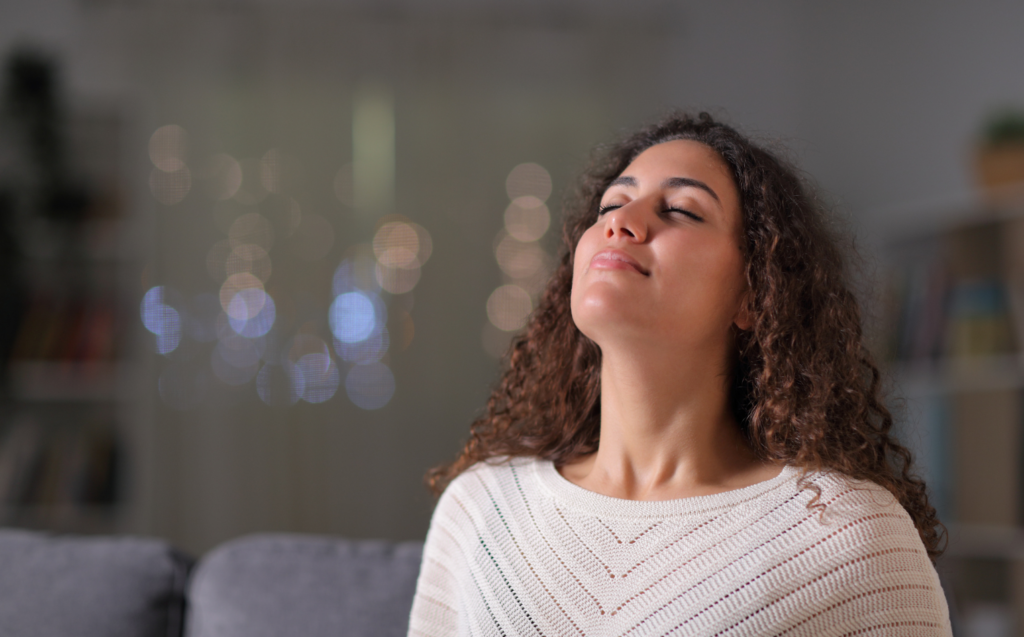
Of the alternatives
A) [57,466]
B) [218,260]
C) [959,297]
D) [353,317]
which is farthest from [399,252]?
[959,297]

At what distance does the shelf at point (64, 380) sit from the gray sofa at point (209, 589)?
5.55 ft

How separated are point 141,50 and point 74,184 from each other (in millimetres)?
675

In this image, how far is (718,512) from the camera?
37.8 inches

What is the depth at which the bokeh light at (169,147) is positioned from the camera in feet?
10.7

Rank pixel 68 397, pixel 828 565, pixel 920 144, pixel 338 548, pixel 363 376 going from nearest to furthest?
1. pixel 828 565
2. pixel 338 548
3. pixel 68 397
4. pixel 920 144
5. pixel 363 376

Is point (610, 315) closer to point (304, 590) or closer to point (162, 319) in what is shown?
point (304, 590)

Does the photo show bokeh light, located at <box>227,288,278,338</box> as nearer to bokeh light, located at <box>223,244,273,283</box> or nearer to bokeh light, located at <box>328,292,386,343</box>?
bokeh light, located at <box>223,244,273,283</box>

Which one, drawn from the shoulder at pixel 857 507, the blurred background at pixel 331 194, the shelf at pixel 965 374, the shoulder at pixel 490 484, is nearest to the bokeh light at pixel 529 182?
the blurred background at pixel 331 194

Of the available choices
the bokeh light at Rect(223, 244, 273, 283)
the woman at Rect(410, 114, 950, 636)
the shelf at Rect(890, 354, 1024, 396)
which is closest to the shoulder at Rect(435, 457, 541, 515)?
the woman at Rect(410, 114, 950, 636)

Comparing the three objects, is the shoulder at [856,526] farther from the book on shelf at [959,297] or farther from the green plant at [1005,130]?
the green plant at [1005,130]

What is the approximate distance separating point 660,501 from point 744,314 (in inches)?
9.9

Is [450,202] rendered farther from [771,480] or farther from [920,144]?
[771,480]

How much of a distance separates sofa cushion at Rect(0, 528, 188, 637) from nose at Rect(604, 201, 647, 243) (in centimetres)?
83

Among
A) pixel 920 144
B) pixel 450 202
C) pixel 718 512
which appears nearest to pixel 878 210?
pixel 920 144
